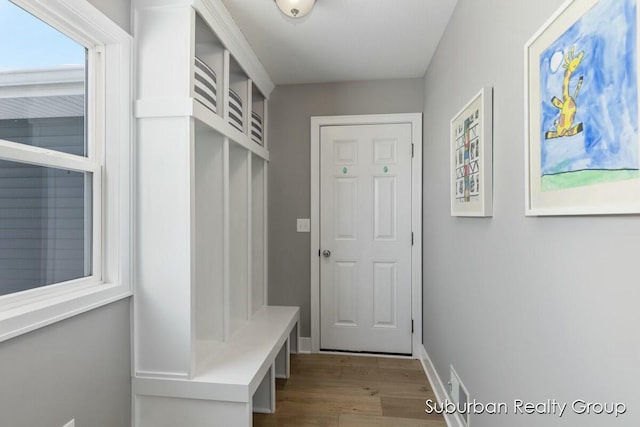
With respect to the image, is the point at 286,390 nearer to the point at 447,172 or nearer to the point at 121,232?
the point at 121,232

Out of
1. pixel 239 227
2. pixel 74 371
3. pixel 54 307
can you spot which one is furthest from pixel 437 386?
pixel 54 307

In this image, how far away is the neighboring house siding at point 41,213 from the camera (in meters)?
1.13

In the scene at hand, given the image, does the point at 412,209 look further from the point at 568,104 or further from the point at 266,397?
the point at 568,104

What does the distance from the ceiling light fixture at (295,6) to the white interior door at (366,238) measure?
1.20 metres

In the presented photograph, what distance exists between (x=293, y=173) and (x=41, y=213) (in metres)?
1.97

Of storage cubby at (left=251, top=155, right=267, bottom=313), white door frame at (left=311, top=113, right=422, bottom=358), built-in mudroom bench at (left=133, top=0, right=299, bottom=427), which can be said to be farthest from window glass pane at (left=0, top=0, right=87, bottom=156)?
white door frame at (left=311, top=113, right=422, bottom=358)

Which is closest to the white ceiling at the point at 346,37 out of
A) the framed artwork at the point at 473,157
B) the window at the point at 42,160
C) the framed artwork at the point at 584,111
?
the framed artwork at the point at 473,157

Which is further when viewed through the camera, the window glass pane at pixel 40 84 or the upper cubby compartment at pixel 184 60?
the upper cubby compartment at pixel 184 60

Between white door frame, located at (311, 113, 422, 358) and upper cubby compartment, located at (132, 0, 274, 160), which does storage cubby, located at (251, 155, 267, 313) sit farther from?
upper cubby compartment, located at (132, 0, 274, 160)

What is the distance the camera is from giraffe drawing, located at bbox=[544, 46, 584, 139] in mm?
809

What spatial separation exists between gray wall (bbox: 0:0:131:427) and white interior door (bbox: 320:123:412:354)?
173 cm

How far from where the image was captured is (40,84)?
49.6 inches

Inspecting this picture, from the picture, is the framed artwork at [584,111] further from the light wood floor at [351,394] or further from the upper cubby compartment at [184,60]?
the light wood floor at [351,394]

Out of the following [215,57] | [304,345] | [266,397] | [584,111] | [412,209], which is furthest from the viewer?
[304,345]
